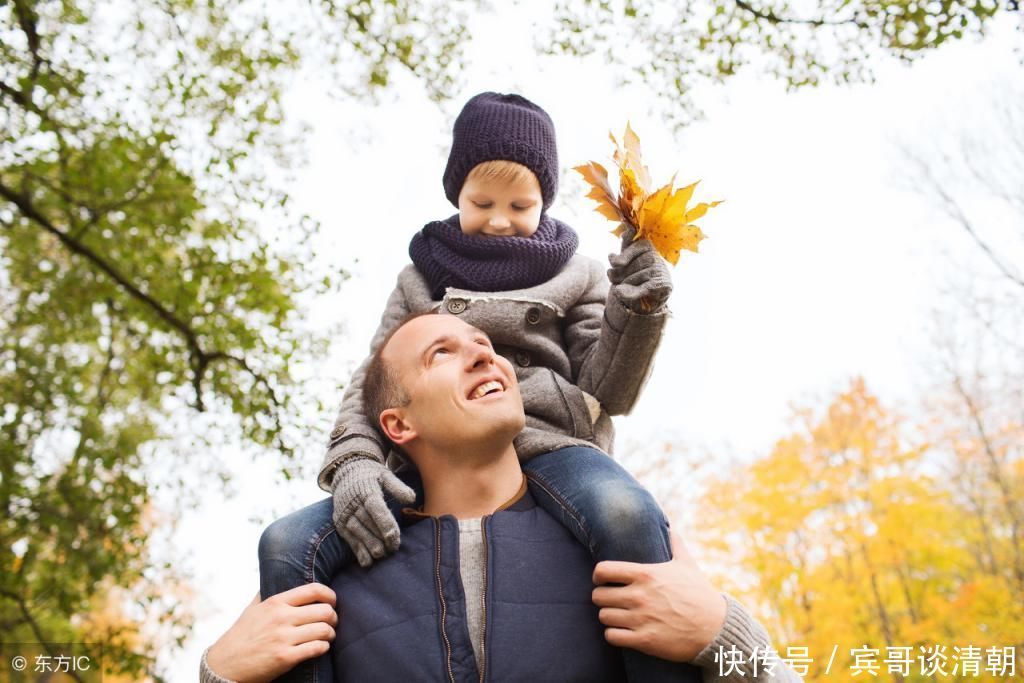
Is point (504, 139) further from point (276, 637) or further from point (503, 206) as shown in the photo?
point (276, 637)

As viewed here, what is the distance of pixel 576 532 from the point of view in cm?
221

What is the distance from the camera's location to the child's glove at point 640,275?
2.29m

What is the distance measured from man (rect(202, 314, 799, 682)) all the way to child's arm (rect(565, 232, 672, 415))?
1.12ft

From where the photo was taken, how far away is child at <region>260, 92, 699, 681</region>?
85.4 inches

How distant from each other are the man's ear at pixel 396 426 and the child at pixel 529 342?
6 centimetres

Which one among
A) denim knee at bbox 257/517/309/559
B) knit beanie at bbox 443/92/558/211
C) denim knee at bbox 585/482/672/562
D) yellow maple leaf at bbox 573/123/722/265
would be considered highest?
knit beanie at bbox 443/92/558/211

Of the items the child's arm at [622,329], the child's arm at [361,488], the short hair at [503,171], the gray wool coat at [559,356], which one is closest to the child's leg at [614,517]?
the gray wool coat at [559,356]

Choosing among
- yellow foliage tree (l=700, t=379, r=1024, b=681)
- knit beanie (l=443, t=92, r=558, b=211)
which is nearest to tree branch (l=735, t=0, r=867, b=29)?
knit beanie (l=443, t=92, r=558, b=211)

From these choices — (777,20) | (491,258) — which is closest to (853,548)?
(777,20)

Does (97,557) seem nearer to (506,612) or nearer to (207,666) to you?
(207,666)

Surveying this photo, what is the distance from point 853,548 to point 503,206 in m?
13.9

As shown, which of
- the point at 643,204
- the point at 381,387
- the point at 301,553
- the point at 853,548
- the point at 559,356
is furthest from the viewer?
the point at 853,548

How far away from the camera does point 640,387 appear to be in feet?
8.45

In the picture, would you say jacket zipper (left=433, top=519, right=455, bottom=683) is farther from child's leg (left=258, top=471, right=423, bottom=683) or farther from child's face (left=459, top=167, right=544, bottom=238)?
child's face (left=459, top=167, right=544, bottom=238)
